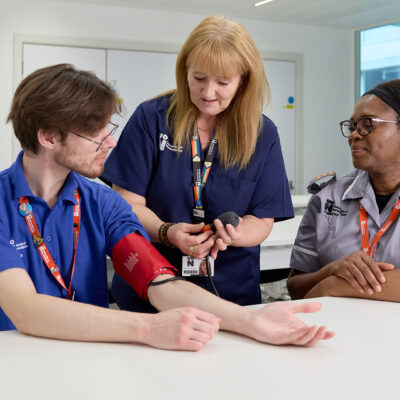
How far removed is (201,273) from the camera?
1846 millimetres

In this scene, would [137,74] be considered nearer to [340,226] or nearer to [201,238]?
[340,226]

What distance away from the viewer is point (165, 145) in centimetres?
187

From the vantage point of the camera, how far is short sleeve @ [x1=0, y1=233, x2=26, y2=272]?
1311mm

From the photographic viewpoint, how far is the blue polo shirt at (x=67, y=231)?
144 centimetres

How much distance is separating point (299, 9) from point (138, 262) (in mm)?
5437

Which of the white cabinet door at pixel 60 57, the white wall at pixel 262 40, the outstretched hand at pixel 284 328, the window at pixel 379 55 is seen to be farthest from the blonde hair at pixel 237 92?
the window at pixel 379 55

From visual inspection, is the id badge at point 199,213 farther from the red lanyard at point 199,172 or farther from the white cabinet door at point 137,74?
the white cabinet door at point 137,74

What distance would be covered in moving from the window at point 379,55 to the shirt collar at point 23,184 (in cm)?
595

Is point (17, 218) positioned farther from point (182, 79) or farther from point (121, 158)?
point (182, 79)

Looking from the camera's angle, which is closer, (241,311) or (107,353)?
(107,353)

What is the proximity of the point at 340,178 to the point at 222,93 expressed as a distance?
0.68m

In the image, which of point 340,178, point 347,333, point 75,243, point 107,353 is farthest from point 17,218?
point 340,178

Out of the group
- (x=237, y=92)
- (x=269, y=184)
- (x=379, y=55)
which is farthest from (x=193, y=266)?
(x=379, y=55)

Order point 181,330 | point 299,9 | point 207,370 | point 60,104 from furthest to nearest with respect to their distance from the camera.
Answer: point 299,9
point 60,104
point 181,330
point 207,370
